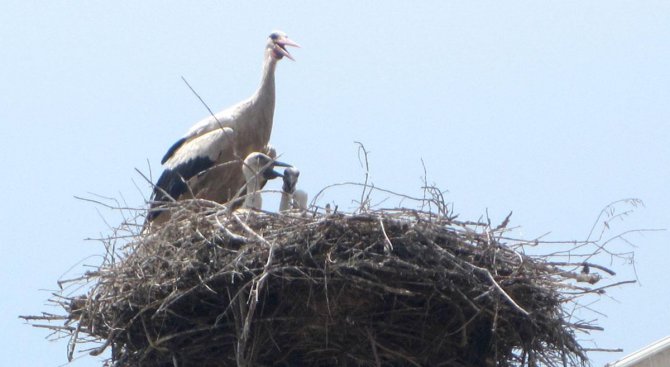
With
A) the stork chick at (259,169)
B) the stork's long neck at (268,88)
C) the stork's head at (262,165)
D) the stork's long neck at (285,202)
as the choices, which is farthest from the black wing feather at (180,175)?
the stork's long neck at (285,202)

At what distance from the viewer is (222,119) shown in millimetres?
11438

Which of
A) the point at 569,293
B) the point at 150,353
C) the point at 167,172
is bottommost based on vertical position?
the point at 150,353

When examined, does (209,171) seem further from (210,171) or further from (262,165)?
(262,165)

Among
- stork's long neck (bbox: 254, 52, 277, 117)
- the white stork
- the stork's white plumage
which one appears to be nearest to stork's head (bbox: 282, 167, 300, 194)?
the white stork

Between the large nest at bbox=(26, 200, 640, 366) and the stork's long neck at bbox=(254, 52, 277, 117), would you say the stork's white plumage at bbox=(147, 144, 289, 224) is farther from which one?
the large nest at bbox=(26, 200, 640, 366)

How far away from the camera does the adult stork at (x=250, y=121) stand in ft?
37.4

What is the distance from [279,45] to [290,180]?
6.25 ft

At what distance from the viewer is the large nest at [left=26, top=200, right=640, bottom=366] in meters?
8.12

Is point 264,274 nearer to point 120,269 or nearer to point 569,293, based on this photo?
point 120,269

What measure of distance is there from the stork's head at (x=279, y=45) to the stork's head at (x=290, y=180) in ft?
5.46

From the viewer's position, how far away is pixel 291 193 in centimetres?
1015

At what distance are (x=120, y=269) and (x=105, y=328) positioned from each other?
0.32 m

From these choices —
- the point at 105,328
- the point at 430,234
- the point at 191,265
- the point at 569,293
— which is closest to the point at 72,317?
the point at 105,328

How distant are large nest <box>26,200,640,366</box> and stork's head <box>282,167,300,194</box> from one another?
5.35 feet
